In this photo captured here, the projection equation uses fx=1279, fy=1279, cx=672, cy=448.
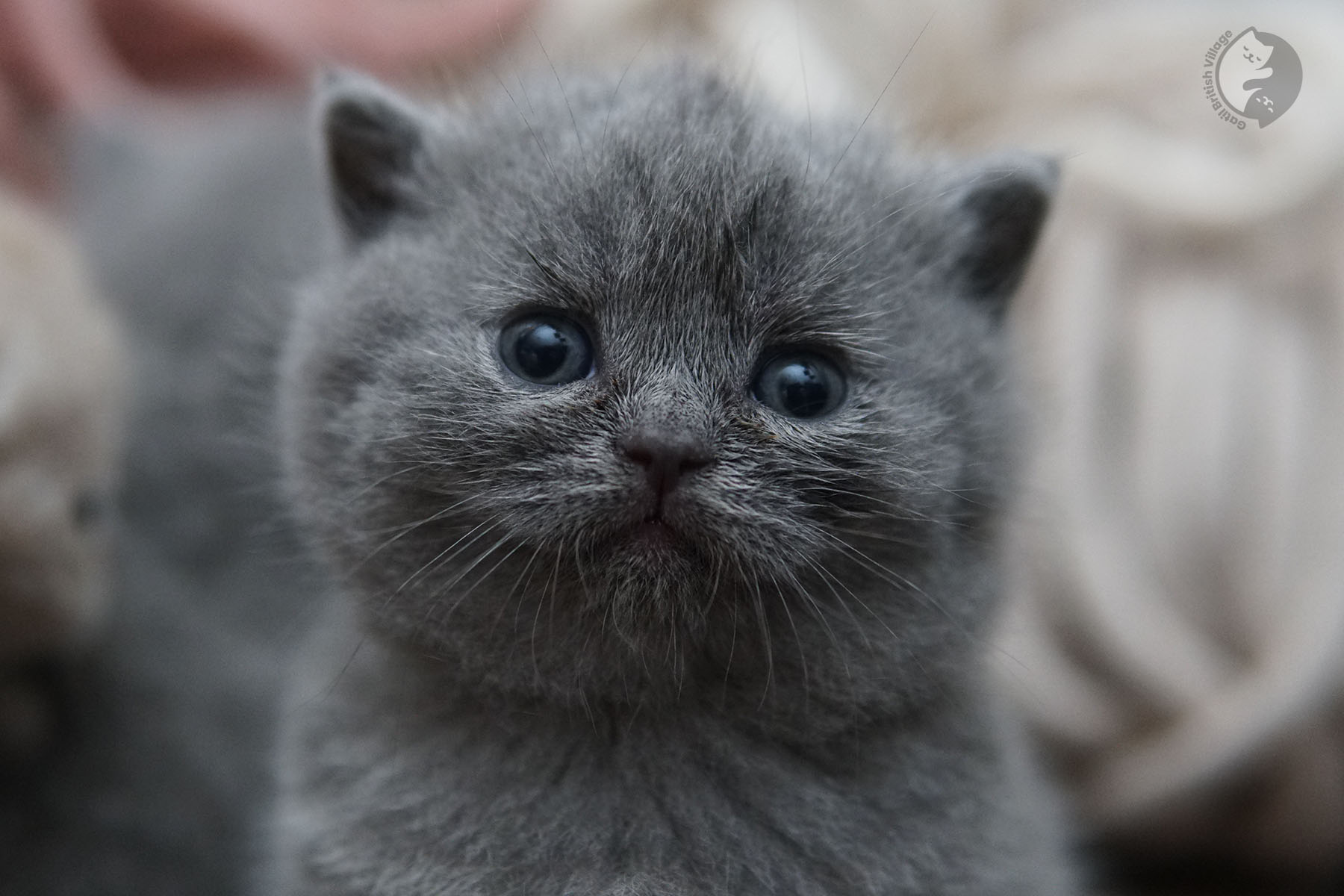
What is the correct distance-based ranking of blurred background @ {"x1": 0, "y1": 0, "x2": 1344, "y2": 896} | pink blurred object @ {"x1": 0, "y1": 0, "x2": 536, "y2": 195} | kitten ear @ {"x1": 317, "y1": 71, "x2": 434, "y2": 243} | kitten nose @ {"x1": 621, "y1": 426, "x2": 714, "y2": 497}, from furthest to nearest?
pink blurred object @ {"x1": 0, "y1": 0, "x2": 536, "y2": 195}
blurred background @ {"x1": 0, "y1": 0, "x2": 1344, "y2": 896}
kitten ear @ {"x1": 317, "y1": 71, "x2": 434, "y2": 243}
kitten nose @ {"x1": 621, "y1": 426, "x2": 714, "y2": 497}

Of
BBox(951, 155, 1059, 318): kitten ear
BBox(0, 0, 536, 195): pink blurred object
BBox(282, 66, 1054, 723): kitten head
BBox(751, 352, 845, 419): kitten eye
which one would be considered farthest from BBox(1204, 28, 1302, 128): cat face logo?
BBox(0, 0, 536, 195): pink blurred object

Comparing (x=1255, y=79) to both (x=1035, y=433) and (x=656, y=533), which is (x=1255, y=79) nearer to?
(x=1035, y=433)

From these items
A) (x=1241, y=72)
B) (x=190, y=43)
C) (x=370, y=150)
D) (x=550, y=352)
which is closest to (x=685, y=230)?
(x=550, y=352)

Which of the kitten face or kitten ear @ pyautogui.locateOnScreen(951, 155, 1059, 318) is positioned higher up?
the kitten face

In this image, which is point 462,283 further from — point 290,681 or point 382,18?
point 382,18

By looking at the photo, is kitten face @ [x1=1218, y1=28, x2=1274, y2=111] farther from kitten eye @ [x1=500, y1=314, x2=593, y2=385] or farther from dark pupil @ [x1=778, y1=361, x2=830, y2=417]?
kitten eye @ [x1=500, y1=314, x2=593, y2=385]

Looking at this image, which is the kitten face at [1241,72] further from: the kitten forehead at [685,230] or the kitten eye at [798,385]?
the kitten eye at [798,385]
